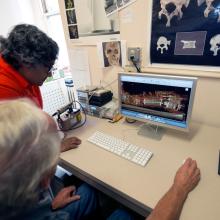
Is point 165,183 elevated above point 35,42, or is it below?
below

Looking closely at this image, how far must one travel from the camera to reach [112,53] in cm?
146

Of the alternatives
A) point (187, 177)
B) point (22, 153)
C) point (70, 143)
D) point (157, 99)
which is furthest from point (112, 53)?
point (22, 153)

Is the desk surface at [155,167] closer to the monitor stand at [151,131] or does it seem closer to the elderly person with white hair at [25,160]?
the monitor stand at [151,131]

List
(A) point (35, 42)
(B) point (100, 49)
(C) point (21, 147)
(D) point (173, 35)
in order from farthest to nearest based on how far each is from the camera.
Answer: (B) point (100, 49), (D) point (173, 35), (A) point (35, 42), (C) point (21, 147)

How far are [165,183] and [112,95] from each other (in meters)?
0.87

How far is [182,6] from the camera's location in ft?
3.48

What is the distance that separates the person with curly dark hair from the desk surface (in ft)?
0.57

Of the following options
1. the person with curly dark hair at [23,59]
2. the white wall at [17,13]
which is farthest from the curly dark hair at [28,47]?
the white wall at [17,13]

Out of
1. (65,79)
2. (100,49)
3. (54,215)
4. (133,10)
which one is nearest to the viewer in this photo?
(54,215)

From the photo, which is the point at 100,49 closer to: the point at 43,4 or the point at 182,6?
the point at 182,6

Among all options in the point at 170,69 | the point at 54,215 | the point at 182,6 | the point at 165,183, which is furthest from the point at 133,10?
the point at 54,215

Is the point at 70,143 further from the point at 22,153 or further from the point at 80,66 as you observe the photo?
the point at 80,66

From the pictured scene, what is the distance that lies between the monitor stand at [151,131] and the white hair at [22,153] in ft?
2.41

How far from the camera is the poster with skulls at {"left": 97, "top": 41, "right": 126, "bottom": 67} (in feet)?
4.62
